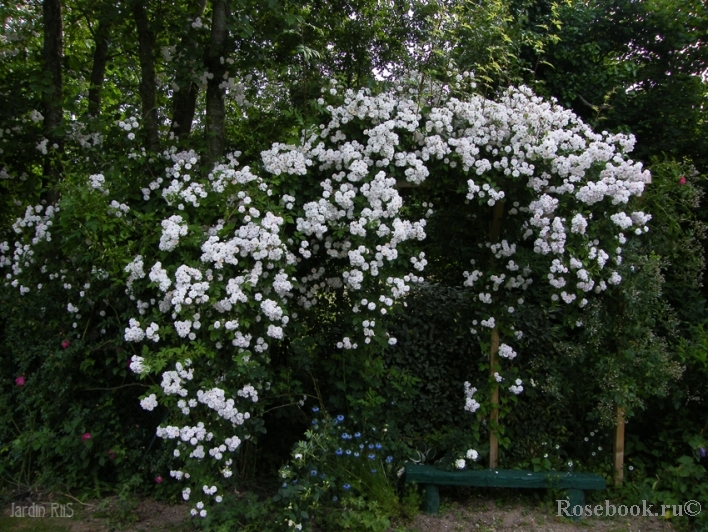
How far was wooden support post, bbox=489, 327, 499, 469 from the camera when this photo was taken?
393 centimetres

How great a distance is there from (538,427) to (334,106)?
2.58 meters

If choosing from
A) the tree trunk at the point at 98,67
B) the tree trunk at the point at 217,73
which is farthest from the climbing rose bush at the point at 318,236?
the tree trunk at the point at 98,67

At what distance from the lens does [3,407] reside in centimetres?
434

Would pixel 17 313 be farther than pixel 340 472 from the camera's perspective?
Yes

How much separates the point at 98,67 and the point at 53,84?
0.74 metres

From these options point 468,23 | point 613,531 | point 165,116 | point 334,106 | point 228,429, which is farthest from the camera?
point 165,116

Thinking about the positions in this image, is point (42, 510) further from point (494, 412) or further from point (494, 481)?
point (494, 412)

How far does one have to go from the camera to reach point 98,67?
199 inches

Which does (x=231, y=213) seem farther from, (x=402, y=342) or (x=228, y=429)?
(x=402, y=342)

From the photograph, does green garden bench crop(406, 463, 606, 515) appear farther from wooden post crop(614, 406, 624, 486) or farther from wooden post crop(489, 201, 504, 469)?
wooden post crop(614, 406, 624, 486)

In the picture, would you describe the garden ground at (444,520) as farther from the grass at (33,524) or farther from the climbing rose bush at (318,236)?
the climbing rose bush at (318,236)

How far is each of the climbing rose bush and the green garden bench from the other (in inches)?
18.7

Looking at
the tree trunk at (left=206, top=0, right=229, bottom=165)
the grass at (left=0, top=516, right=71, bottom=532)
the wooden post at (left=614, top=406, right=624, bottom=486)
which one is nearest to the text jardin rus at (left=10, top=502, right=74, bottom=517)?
the grass at (left=0, top=516, right=71, bottom=532)

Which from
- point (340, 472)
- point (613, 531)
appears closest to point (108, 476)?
point (340, 472)
